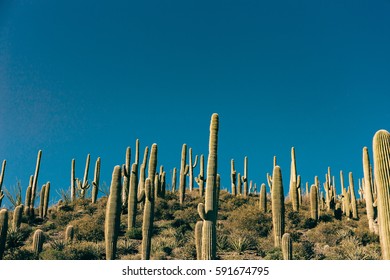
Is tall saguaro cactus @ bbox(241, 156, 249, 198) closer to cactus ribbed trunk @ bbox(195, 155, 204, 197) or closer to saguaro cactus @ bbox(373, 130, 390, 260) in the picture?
cactus ribbed trunk @ bbox(195, 155, 204, 197)

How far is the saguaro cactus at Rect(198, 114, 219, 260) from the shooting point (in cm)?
1103

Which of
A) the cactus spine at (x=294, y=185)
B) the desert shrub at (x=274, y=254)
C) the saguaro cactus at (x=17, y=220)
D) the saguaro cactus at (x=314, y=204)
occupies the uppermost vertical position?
the cactus spine at (x=294, y=185)

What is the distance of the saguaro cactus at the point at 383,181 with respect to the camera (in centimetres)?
823

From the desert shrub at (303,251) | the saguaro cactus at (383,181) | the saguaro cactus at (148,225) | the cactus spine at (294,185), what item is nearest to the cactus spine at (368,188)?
the desert shrub at (303,251)

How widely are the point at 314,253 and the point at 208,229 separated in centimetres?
458

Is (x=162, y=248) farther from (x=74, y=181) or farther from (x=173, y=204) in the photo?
(x=74, y=181)

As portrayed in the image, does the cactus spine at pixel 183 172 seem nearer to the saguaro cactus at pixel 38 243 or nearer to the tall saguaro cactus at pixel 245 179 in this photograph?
the tall saguaro cactus at pixel 245 179

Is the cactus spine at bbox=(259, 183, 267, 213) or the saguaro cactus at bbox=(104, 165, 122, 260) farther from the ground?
the cactus spine at bbox=(259, 183, 267, 213)

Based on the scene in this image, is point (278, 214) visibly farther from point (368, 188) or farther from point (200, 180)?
point (200, 180)

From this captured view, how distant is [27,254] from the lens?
13219 millimetres

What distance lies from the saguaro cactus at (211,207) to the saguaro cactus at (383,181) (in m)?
4.08

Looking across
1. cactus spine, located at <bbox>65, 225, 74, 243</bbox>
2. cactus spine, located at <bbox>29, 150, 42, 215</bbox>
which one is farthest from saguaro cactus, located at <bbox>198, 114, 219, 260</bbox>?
A: cactus spine, located at <bbox>29, 150, 42, 215</bbox>

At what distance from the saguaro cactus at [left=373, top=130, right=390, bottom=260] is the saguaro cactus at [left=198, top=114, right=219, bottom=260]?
4.08m
